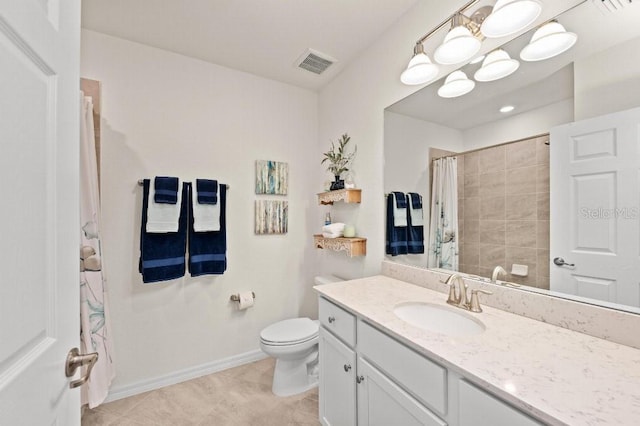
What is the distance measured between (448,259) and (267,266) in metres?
1.56

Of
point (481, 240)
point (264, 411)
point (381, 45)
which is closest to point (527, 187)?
point (481, 240)

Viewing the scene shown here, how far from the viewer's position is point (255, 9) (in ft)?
5.39

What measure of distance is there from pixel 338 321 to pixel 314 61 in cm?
201

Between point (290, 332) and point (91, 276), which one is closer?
point (91, 276)

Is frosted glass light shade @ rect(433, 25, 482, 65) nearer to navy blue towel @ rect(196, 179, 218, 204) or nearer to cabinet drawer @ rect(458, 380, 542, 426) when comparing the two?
cabinet drawer @ rect(458, 380, 542, 426)

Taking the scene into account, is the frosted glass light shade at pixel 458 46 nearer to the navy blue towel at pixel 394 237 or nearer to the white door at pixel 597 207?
the white door at pixel 597 207

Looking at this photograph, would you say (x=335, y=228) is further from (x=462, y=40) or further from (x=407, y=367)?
(x=462, y=40)

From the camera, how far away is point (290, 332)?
1.95m

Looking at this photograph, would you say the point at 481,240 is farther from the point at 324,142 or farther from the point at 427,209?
the point at 324,142

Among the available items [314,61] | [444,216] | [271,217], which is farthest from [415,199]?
[314,61]

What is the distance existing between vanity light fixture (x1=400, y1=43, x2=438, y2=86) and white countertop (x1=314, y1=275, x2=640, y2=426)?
1286 millimetres

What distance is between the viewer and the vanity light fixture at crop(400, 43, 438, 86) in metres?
1.48

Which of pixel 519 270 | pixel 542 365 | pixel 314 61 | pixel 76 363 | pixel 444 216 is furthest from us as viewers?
pixel 314 61

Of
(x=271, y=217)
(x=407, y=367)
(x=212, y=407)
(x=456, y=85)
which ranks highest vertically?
(x=456, y=85)
